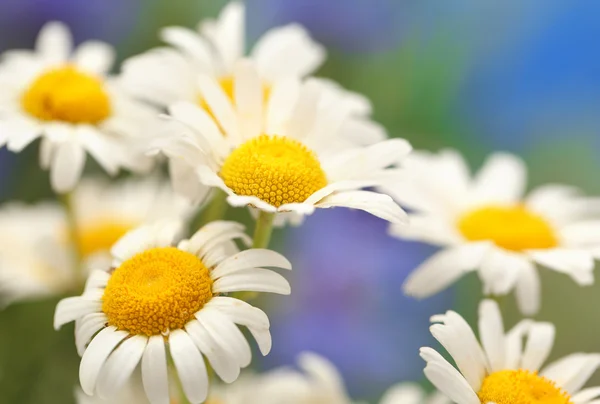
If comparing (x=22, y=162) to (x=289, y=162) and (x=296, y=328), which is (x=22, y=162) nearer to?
(x=296, y=328)

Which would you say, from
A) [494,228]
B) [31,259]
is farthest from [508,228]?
[31,259]

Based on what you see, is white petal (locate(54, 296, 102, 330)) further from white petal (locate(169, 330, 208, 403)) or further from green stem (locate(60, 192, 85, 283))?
green stem (locate(60, 192, 85, 283))

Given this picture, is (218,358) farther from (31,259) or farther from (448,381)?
(31,259)

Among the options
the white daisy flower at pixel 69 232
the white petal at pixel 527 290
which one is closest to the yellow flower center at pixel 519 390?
the white petal at pixel 527 290

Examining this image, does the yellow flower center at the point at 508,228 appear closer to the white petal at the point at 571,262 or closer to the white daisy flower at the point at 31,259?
the white petal at the point at 571,262

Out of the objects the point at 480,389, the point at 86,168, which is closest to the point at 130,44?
the point at 86,168

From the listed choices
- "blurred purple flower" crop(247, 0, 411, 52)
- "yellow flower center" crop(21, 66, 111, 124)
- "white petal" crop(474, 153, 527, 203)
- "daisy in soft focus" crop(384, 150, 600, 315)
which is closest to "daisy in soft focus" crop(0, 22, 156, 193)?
"yellow flower center" crop(21, 66, 111, 124)
